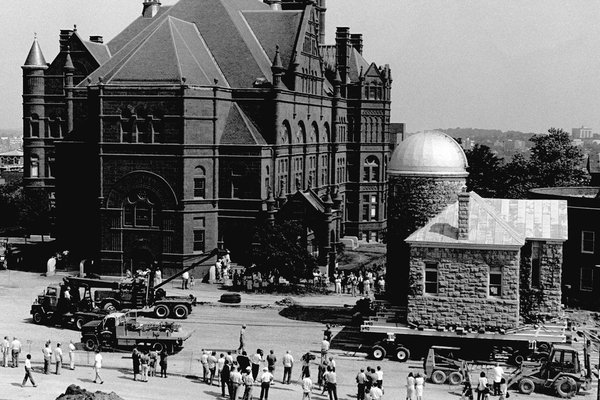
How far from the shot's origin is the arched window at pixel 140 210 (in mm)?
69562

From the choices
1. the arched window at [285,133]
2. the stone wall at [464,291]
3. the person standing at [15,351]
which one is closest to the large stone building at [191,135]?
the arched window at [285,133]

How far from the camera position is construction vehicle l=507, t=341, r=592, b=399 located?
39219 mm

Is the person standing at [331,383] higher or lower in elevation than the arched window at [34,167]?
lower

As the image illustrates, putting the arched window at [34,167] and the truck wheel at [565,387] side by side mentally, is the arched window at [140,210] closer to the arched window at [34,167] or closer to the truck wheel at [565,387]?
the arched window at [34,167]

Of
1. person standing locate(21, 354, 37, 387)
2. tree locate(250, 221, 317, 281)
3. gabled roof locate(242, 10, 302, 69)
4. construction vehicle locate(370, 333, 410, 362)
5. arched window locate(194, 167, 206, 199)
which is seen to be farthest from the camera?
gabled roof locate(242, 10, 302, 69)

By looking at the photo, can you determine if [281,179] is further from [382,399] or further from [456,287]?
[382,399]

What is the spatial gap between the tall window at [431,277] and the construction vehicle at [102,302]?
15487mm

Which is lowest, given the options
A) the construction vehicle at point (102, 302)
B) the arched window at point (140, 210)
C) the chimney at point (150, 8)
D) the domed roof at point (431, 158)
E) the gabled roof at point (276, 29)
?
the construction vehicle at point (102, 302)

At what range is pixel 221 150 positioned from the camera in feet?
235

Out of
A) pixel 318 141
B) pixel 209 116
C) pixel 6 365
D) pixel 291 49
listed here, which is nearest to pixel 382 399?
pixel 6 365

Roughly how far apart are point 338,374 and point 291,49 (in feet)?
148

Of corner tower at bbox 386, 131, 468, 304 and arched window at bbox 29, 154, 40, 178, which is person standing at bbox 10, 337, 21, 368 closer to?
corner tower at bbox 386, 131, 468, 304

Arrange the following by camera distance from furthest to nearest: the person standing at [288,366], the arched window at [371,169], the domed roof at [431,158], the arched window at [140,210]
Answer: the arched window at [371,169]
the arched window at [140,210]
the domed roof at [431,158]
the person standing at [288,366]

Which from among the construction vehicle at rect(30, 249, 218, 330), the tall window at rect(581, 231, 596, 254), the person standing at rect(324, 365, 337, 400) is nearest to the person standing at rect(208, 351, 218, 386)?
the person standing at rect(324, 365, 337, 400)
